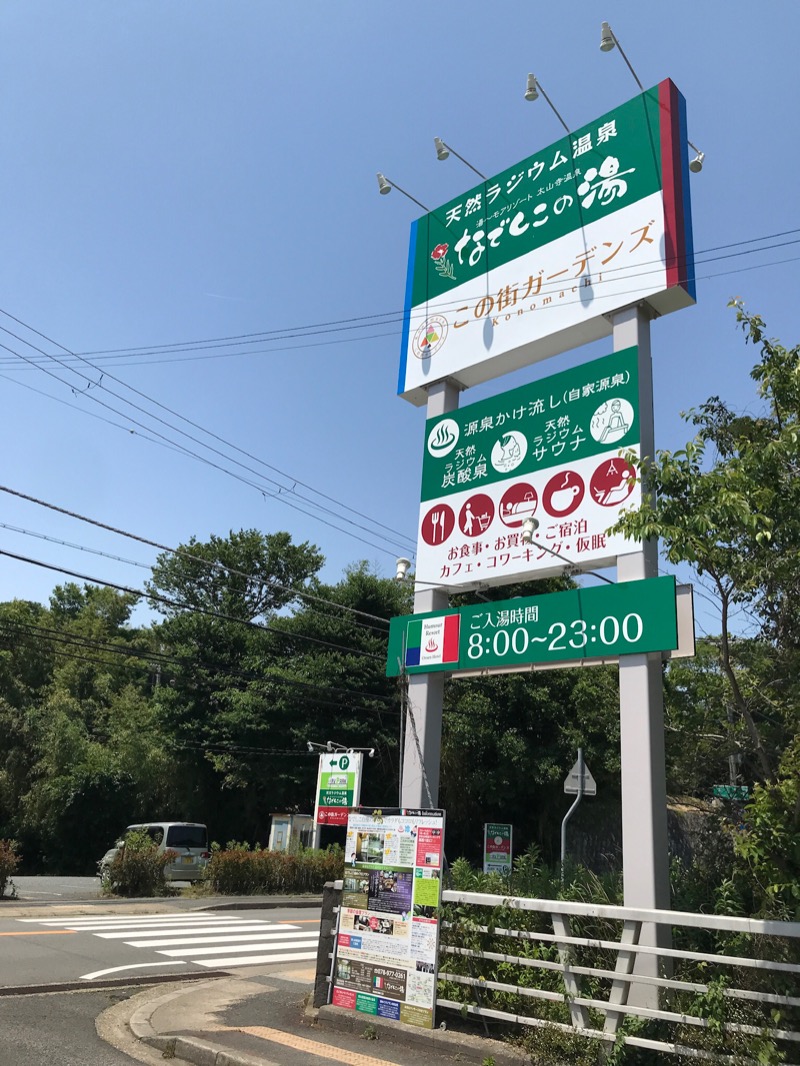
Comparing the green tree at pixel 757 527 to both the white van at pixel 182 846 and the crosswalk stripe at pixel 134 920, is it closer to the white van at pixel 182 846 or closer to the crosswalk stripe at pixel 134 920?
the crosswalk stripe at pixel 134 920

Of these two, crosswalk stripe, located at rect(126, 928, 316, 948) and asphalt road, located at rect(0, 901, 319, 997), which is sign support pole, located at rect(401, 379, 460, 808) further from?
crosswalk stripe, located at rect(126, 928, 316, 948)

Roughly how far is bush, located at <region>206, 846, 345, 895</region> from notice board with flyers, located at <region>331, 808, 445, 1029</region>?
1289cm

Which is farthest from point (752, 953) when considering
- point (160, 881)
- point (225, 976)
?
point (160, 881)

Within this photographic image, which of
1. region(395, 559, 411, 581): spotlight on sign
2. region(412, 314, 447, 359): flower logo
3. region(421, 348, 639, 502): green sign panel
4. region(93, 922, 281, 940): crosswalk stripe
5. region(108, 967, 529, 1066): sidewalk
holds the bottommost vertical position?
region(93, 922, 281, 940): crosswalk stripe

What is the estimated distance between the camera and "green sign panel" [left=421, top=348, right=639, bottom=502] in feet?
27.4

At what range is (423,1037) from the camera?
254 inches

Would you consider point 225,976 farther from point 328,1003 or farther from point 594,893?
point 594,893

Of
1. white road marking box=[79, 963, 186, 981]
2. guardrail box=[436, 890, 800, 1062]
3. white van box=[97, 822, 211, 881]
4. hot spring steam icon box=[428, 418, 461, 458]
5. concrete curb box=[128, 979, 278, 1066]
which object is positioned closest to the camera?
guardrail box=[436, 890, 800, 1062]

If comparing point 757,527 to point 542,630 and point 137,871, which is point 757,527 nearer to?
point 542,630

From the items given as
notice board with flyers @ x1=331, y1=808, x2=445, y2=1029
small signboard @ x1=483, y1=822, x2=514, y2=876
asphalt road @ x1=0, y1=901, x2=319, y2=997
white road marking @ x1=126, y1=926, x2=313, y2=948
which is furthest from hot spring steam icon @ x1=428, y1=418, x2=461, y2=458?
small signboard @ x1=483, y1=822, x2=514, y2=876

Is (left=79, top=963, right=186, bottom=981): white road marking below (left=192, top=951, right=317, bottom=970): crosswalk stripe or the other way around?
the other way around

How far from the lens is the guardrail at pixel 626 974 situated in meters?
5.21

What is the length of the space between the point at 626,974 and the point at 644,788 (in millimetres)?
1647

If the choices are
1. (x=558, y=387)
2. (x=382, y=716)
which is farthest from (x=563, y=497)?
(x=382, y=716)
